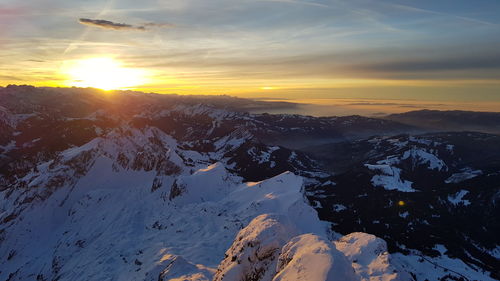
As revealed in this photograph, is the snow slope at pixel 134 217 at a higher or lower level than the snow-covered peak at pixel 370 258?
lower

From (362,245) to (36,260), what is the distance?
142m

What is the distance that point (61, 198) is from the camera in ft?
582

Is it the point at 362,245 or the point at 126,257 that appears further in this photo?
the point at 126,257

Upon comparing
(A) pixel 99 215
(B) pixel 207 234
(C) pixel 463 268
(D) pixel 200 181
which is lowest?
(C) pixel 463 268

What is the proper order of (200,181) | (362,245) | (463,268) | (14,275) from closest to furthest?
(362,245)
(14,275)
(200,181)
(463,268)

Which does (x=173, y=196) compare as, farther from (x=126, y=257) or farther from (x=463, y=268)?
(x=463, y=268)

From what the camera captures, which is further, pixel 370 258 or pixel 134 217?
pixel 134 217

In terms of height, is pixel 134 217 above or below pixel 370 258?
below

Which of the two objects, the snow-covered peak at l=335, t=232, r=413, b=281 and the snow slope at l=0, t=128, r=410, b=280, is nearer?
the snow-covered peak at l=335, t=232, r=413, b=281

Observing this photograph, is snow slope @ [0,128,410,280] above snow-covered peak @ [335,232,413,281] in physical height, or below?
below

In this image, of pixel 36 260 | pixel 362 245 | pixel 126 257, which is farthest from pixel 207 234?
pixel 36 260

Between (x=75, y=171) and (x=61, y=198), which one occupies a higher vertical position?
(x=75, y=171)

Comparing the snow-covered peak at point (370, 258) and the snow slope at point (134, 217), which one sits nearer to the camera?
the snow-covered peak at point (370, 258)

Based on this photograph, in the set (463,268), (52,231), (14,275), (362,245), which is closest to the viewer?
(362,245)
